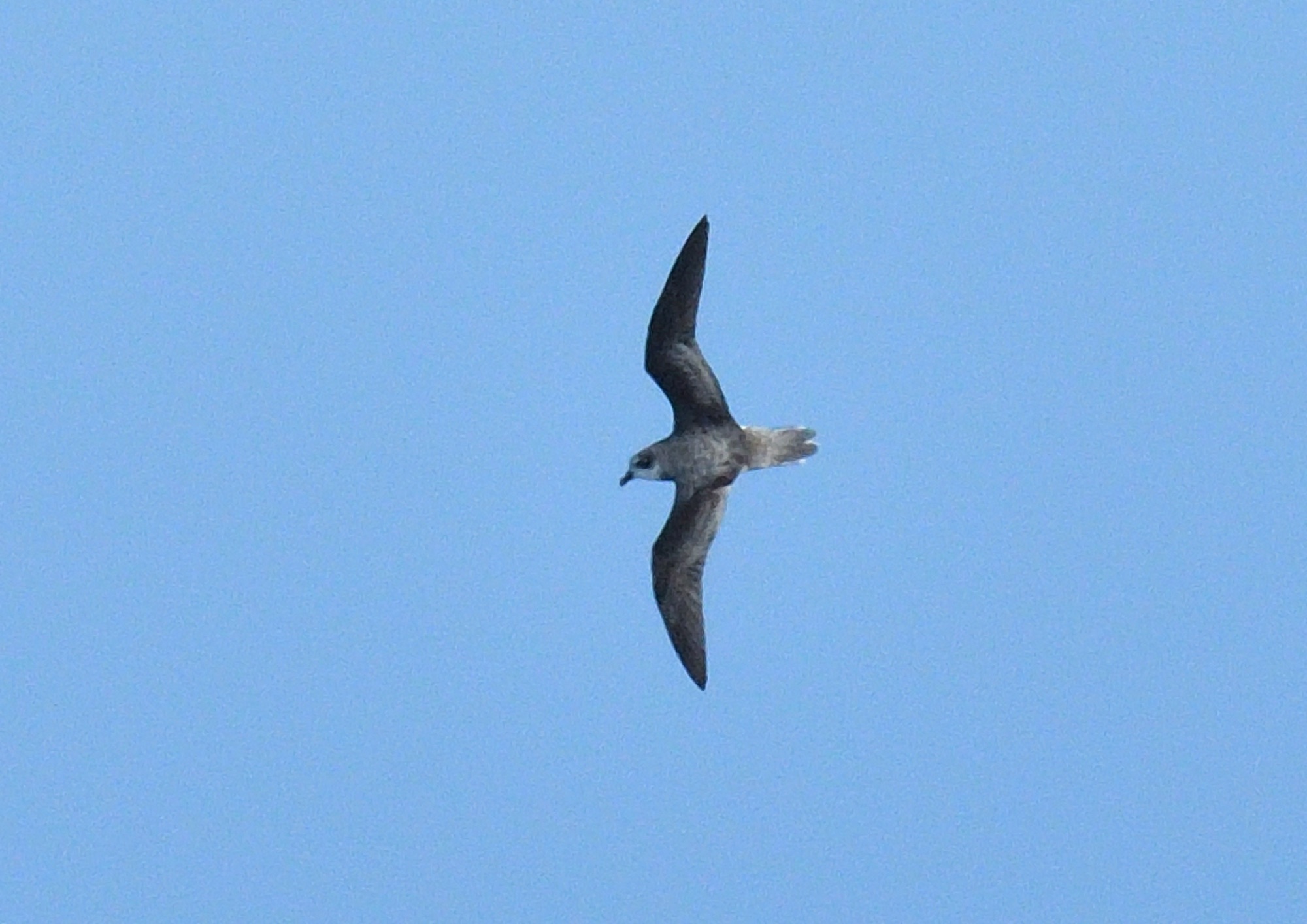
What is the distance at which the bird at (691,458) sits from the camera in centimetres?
3052

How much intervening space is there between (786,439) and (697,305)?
77.0 inches

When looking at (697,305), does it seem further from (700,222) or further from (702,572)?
(702,572)

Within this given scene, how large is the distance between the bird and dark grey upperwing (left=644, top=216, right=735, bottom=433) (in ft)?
0.03

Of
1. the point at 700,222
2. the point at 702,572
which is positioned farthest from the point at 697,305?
the point at 702,572

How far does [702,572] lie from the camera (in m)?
31.3

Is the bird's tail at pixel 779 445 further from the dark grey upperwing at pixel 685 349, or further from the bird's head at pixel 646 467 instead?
the bird's head at pixel 646 467

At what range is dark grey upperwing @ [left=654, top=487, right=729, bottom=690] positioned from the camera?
3114 cm

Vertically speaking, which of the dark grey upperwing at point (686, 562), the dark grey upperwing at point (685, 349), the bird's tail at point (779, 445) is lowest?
the dark grey upperwing at point (686, 562)

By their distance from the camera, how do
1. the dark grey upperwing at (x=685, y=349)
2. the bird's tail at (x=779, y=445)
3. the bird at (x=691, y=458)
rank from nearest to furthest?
the dark grey upperwing at (x=685, y=349) < the bird at (x=691, y=458) < the bird's tail at (x=779, y=445)

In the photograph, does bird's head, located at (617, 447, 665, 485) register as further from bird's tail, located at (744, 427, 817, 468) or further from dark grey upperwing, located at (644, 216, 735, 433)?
bird's tail, located at (744, 427, 817, 468)

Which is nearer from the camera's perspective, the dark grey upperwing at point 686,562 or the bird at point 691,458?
the bird at point 691,458

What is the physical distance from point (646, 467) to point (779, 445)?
158cm

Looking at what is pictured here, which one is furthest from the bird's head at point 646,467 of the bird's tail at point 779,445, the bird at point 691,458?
the bird's tail at point 779,445

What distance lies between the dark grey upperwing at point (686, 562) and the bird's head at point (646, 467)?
0.34 meters
